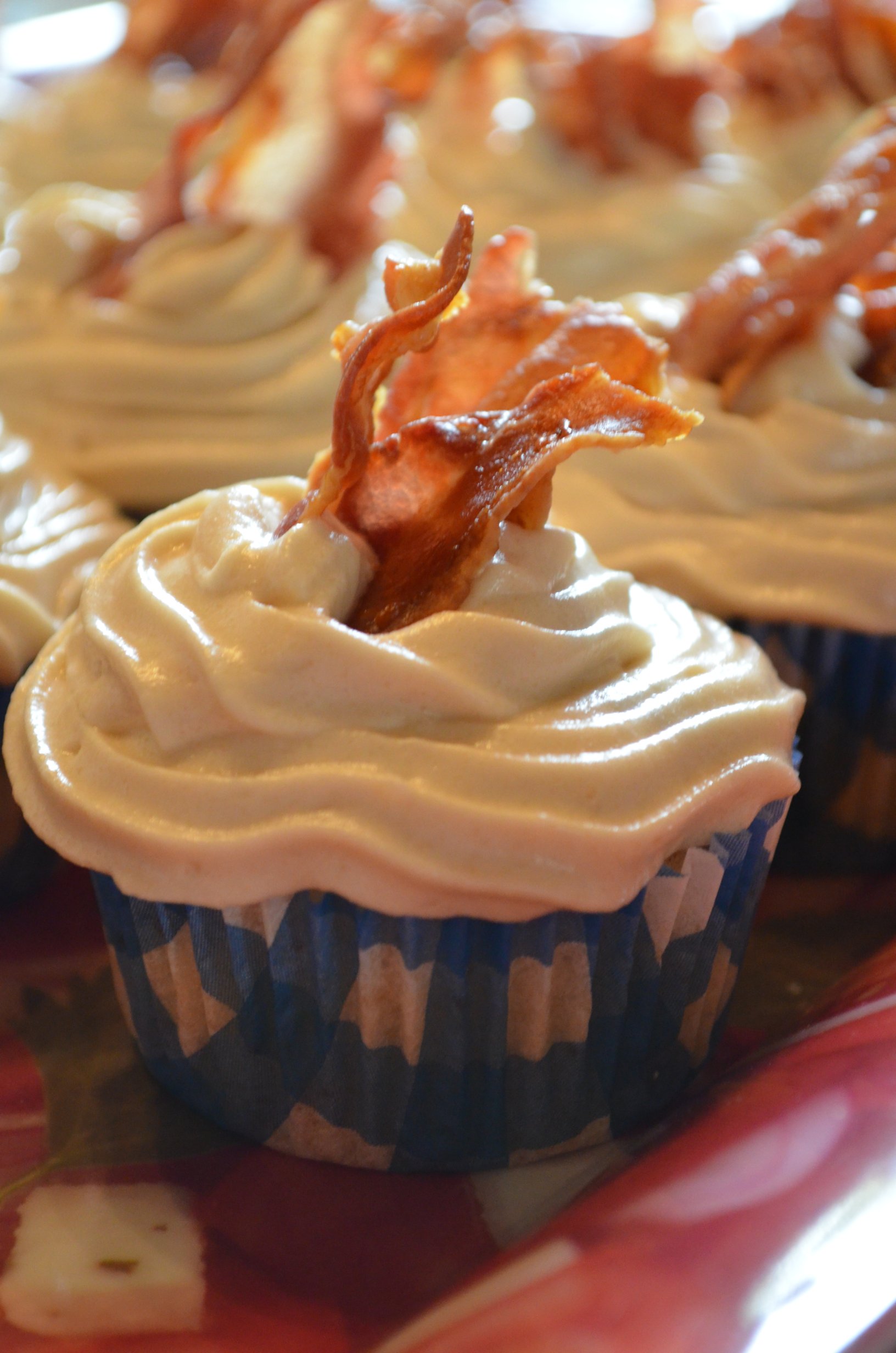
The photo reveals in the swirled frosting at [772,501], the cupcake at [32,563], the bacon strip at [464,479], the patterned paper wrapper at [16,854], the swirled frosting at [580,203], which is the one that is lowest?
the patterned paper wrapper at [16,854]

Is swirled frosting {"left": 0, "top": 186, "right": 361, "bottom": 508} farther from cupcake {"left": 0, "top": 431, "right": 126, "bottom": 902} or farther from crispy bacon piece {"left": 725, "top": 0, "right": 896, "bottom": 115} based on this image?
crispy bacon piece {"left": 725, "top": 0, "right": 896, "bottom": 115}

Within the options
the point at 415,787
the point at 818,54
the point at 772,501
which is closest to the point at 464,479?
the point at 415,787

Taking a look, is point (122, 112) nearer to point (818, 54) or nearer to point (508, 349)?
point (818, 54)

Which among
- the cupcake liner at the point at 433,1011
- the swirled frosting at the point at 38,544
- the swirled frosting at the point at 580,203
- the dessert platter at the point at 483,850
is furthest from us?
the swirled frosting at the point at 580,203

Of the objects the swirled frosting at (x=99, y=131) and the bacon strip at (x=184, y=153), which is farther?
the swirled frosting at (x=99, y=131)

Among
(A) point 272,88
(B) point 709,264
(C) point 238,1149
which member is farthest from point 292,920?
(B) point 709,264

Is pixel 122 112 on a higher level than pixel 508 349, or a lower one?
lower

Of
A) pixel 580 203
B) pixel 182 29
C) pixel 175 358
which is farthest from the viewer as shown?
pixel 182 29


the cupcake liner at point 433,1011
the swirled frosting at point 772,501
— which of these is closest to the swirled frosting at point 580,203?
the swirled frosting at point 772,501

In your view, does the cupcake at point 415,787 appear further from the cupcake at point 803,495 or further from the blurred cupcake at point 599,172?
the blurred cupcake at point 599,172
